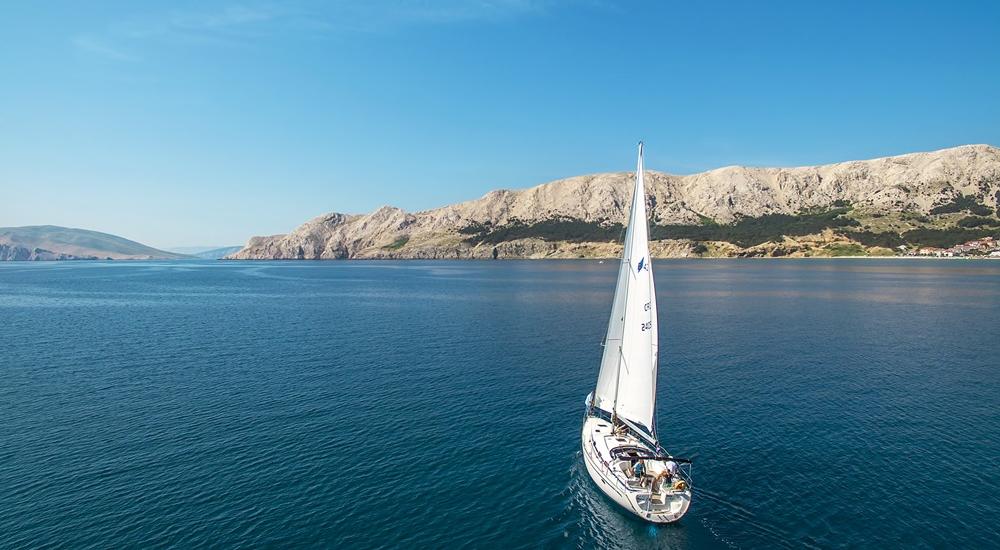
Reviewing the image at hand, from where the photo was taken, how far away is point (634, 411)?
4125 cm

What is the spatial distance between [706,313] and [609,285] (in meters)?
76.2

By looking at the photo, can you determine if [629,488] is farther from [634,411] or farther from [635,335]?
[635,335]

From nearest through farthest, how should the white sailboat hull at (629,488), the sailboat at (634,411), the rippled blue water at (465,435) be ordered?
the rippled blue water at (465,435) < the white sailboat hull at (629,488) < the sailboat at (634,411)

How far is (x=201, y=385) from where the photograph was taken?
62031 mm

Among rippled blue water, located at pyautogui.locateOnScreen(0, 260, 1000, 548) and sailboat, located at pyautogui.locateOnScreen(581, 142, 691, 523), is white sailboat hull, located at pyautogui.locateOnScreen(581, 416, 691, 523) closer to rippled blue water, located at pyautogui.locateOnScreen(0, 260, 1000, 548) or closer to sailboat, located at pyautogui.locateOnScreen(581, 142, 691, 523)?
sailboat, located at pyautogui.locateOnScreen(581, 142, 691, 523)

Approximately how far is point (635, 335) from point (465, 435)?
62.2 feet

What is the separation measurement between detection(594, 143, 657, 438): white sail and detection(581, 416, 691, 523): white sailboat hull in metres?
2.93

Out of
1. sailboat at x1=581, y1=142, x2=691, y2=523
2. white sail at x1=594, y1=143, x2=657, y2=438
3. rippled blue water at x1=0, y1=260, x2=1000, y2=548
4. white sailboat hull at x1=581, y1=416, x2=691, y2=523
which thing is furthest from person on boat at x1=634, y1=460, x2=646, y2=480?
rippled blue water at x1=0, y1=260, x2=1000, y2=548

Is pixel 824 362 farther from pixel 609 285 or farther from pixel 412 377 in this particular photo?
pixel 609 285

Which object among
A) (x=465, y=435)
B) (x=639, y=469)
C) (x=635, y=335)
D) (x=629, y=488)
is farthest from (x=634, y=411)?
(x=465, y=435)

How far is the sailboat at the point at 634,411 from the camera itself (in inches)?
1330

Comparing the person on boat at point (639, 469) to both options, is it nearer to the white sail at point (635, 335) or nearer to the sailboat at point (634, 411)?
the sailboat at point (634, 411)

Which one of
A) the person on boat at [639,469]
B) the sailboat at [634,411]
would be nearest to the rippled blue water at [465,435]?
the sailboat at [634,411]

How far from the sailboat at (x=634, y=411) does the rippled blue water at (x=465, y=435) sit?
185cm
